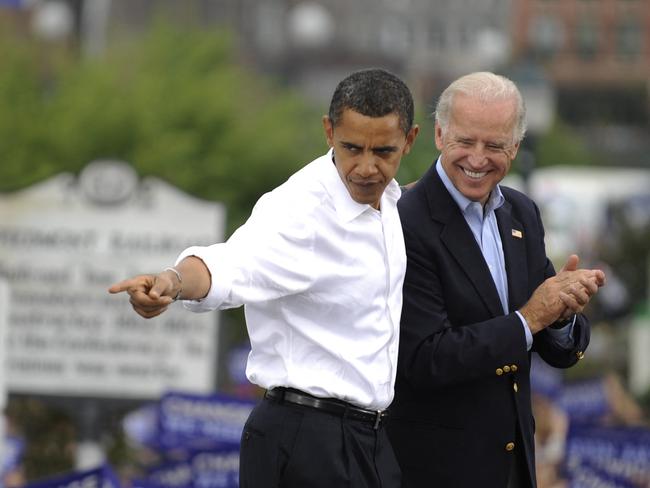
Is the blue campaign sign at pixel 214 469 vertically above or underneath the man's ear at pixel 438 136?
underneath

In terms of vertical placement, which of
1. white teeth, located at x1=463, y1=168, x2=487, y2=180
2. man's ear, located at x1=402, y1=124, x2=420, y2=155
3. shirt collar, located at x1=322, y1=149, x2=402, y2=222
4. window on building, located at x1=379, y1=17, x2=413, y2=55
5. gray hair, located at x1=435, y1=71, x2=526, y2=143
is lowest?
shirt collar, located at x1=322, y1=149, x2=402, y2=222

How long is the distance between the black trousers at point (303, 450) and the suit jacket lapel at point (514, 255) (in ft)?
2.39

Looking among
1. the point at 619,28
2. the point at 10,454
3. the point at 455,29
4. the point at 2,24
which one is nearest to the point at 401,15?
the point at 455,29

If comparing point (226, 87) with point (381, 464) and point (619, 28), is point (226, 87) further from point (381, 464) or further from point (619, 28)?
point (619, 28)

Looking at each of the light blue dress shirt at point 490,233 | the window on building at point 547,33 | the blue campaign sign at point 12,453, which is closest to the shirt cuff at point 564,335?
the light blue dress shirt at point 490,233

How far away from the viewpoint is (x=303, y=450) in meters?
4.77

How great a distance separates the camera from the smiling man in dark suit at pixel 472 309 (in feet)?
16.7

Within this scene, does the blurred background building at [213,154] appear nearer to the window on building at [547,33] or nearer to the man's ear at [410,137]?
the man's ear at [410,137]

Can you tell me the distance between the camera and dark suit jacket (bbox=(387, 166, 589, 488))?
5.09 metres

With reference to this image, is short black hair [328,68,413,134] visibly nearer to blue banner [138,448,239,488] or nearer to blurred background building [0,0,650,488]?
blurred background building [0,0,650,488]

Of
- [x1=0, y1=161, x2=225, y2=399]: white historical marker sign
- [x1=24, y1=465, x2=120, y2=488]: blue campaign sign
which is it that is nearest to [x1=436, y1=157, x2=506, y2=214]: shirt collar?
[x1=24, y1=465, x2=120, y2=488]: blue campaign sign

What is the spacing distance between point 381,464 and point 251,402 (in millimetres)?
6870

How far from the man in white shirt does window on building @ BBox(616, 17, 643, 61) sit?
119534 millimetres

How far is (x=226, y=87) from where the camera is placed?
27875 mm
